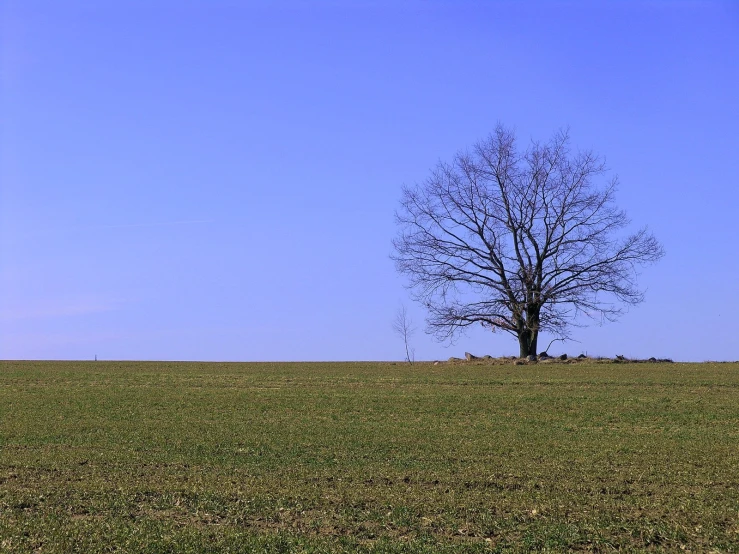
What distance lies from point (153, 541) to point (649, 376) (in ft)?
86.8

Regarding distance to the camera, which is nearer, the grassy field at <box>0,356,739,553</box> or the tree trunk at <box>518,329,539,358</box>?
the grassy field at <box>0,356,739,553</box>

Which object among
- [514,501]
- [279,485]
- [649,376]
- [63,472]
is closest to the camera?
[514,501]

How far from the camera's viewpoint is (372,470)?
13.7m

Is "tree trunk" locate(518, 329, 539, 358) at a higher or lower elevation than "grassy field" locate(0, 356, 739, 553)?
higher

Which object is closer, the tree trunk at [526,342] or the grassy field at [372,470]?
the grassy field at [372,470]

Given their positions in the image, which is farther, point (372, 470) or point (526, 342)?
point (526, 342)

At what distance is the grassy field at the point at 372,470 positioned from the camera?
384 inches

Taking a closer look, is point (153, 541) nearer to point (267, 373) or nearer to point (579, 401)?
point (579, 401)

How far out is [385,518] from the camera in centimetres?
1044

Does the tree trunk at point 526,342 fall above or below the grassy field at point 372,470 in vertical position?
above

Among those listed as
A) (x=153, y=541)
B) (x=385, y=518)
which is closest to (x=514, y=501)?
(x=385, y=518)

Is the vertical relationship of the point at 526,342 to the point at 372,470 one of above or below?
above

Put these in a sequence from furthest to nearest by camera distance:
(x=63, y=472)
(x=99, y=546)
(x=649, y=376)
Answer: (x=649, y=376)
(x=63, y=472)
(x=99, y=546)

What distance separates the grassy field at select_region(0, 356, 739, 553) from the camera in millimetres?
9750
